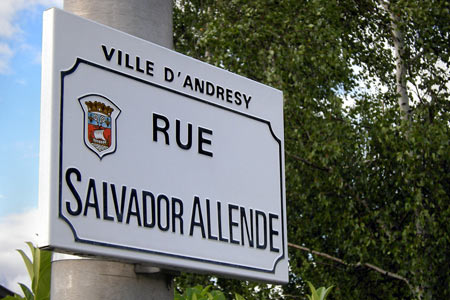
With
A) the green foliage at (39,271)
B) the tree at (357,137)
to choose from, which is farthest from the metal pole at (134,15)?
the tree at (357,137)

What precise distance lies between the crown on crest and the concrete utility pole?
20cm

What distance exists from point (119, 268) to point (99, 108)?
0.32 m

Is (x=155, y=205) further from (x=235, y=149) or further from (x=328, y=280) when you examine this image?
(x=328, y=280)

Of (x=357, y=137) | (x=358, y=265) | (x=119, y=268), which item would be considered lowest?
(x=119, y=268)

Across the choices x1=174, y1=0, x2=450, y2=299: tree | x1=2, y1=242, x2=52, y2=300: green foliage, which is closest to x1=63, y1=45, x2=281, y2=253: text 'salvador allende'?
x1=2, y1=242, x2=52, y2=300: green foliage

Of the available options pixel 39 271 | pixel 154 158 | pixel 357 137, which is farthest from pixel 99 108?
pixel 357 137

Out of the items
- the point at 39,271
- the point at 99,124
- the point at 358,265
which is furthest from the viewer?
the point at 358,265

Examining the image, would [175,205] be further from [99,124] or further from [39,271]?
[39,271]

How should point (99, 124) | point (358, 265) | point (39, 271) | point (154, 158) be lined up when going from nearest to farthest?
point (99, 124) < point (154, 158) < point (39, 271) < point (358, 265)

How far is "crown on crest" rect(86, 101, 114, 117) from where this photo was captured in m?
1.57

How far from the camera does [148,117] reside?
171cm

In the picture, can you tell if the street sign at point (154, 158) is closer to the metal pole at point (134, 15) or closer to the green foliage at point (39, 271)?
the metal pole at point (134, 15)

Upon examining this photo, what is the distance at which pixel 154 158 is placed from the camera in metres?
1.69

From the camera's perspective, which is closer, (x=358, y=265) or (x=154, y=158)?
(x=154, y=158)
